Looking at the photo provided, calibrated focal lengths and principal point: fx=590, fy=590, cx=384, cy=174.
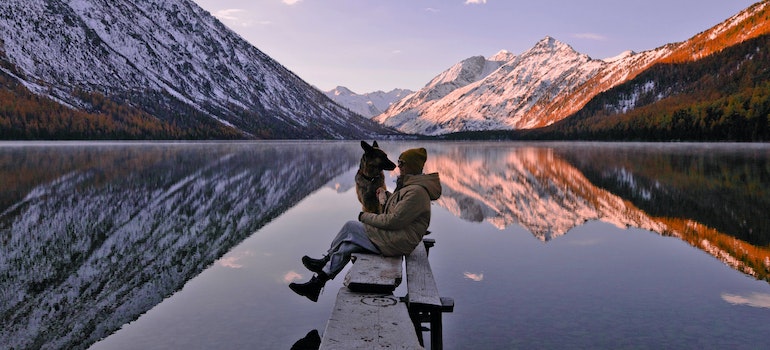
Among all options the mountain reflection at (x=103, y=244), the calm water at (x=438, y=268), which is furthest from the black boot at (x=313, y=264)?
the mountain reflection at (x=103, y=244)

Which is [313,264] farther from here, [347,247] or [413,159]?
[413,159]

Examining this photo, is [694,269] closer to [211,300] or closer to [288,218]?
[211,300]

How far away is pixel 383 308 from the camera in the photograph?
8.25 m

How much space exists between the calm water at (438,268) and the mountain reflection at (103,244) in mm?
57

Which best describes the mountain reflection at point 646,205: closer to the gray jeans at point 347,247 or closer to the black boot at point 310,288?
the gray jeans at point 347,247

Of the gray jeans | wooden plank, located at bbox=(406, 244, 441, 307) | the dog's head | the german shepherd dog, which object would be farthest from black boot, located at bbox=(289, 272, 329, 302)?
the dog's head

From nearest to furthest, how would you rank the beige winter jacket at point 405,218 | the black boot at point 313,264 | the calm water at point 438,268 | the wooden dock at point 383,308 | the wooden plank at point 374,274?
1. the wooden dock at point 383,308
2. the wooden plank at point 374,274
3. the calm water at point 438,268
4. the beige winter jacket at point 405,218
5. the black boot at point 313,264

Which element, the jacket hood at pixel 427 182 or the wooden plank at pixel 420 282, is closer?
the wooden plank at pixel 420 282

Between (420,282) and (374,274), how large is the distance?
77cm

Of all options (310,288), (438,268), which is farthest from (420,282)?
(438,268)

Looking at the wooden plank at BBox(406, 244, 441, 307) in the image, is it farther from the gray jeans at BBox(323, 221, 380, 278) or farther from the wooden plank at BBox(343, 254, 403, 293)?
the gray jeans at BBox(323, 221, 380, 278)

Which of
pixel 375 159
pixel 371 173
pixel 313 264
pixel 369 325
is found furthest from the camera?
pixel 371 173

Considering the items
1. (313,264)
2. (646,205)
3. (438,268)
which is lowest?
(438,268)

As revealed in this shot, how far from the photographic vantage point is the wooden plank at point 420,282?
343 inches
